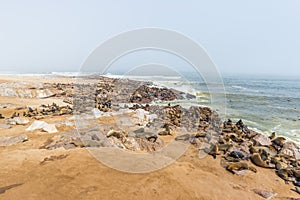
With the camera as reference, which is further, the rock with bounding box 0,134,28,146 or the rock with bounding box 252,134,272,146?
the rock with bounding box 252,134,272,146

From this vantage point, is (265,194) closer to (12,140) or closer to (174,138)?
(174,138)

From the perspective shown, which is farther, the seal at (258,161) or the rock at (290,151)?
the rock at (290,151)

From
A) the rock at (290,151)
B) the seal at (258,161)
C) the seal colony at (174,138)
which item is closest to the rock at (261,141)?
the seal colony at (174,138)

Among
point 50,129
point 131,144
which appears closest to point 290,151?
point 131,144

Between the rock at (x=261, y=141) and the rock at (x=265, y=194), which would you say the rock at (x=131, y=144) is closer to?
the rock at (x=265, y=194)

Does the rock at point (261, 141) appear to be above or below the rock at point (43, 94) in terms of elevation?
below

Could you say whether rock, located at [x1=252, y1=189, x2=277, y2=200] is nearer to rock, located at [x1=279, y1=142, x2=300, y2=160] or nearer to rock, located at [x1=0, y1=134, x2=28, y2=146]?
rock, located at [x1=279, y1=142, x2=300, y2=160]

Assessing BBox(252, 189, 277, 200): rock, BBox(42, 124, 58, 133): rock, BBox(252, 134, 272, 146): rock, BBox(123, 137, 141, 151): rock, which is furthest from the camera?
BBox(252, 134, 272, 146): rock

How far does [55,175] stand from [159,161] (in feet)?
8.15

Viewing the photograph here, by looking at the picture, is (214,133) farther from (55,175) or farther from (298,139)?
(55,175)

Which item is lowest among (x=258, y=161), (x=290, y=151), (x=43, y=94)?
(x=290, y=151)

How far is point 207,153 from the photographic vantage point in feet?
23.9

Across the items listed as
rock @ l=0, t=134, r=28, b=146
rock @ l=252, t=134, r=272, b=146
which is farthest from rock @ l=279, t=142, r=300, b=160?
rock @ l=0, t=134, r=28, b=146

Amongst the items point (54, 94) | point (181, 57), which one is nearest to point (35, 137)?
point (181, 57)
